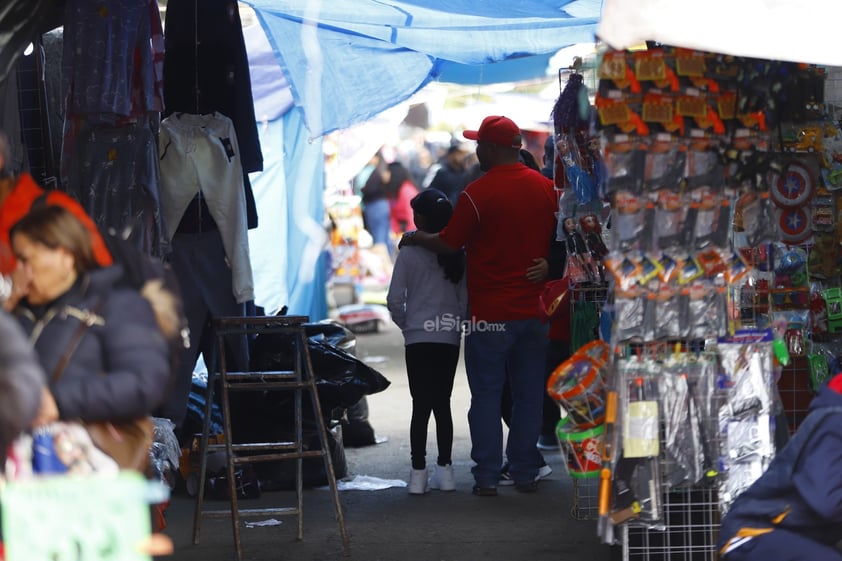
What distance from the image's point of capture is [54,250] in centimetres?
374

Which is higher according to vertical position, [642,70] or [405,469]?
[642,70]

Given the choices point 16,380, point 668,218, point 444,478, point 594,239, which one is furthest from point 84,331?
point 444,478

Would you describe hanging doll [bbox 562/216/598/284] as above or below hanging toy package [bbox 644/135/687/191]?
below

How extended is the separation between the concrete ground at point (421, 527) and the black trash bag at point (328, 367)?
64cm

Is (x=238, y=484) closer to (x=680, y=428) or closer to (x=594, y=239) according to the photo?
(x=594, y=239)

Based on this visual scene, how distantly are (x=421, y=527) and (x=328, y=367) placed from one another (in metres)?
1.14

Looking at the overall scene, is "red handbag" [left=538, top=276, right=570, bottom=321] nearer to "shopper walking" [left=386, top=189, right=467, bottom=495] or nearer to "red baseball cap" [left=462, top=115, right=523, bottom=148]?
"shopper walking" [left=386, top=189, right=467, bottom=495]

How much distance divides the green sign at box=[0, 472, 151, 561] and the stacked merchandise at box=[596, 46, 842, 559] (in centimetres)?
198

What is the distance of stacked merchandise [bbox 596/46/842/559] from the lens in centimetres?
485

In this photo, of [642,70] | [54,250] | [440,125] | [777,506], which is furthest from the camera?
[440,125]

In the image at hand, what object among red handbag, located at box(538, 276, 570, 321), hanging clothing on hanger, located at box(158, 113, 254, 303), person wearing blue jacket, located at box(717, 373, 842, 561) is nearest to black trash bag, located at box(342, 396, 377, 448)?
hanging clothing on hanger, located at box(158, 113, 254, 303)

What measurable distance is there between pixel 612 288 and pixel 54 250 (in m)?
2.17

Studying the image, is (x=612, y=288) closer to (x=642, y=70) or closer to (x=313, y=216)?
(x=642, y=70)

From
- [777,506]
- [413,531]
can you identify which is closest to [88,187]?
[413,531]
